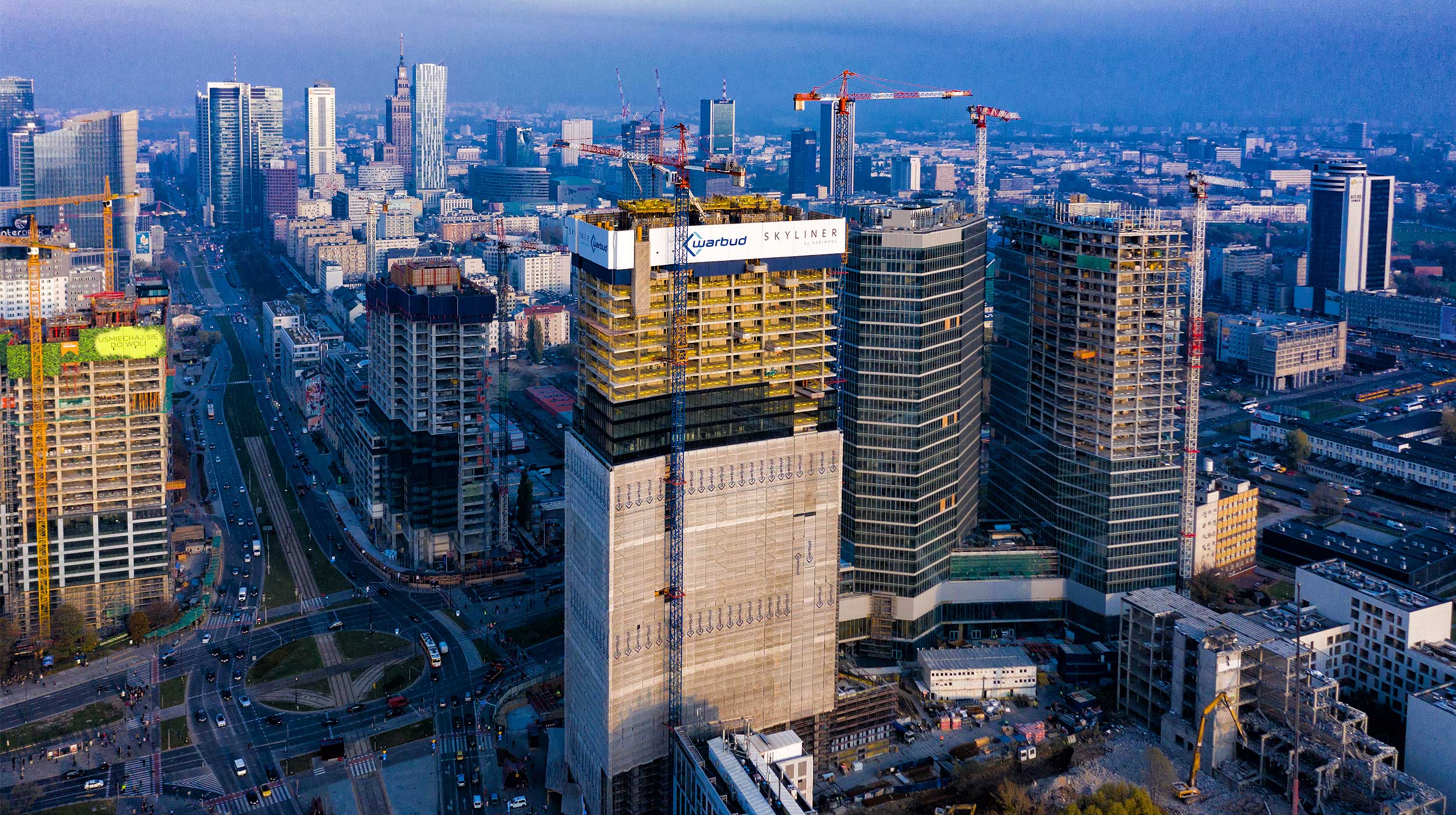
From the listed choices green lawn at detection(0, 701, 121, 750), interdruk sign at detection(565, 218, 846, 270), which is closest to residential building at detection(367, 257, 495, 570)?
green lawn at detection(0, 701, 121, 750)

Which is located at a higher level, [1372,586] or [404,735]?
[1372,586]

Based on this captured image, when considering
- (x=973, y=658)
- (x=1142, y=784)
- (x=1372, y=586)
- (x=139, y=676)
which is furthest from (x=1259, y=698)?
(x=139, y=676)

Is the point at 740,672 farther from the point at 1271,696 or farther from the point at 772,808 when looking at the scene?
the point at 1271,696

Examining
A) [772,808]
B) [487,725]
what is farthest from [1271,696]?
[487,725]

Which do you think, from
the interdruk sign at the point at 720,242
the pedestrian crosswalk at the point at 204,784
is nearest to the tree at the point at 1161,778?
the interdruk sign at the point at 720,242

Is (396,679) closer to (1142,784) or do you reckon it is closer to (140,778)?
(140,778)

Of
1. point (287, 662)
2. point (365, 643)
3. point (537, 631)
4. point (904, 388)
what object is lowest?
point (287, 662)

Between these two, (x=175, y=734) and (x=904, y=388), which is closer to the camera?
(x=175, y=734)
